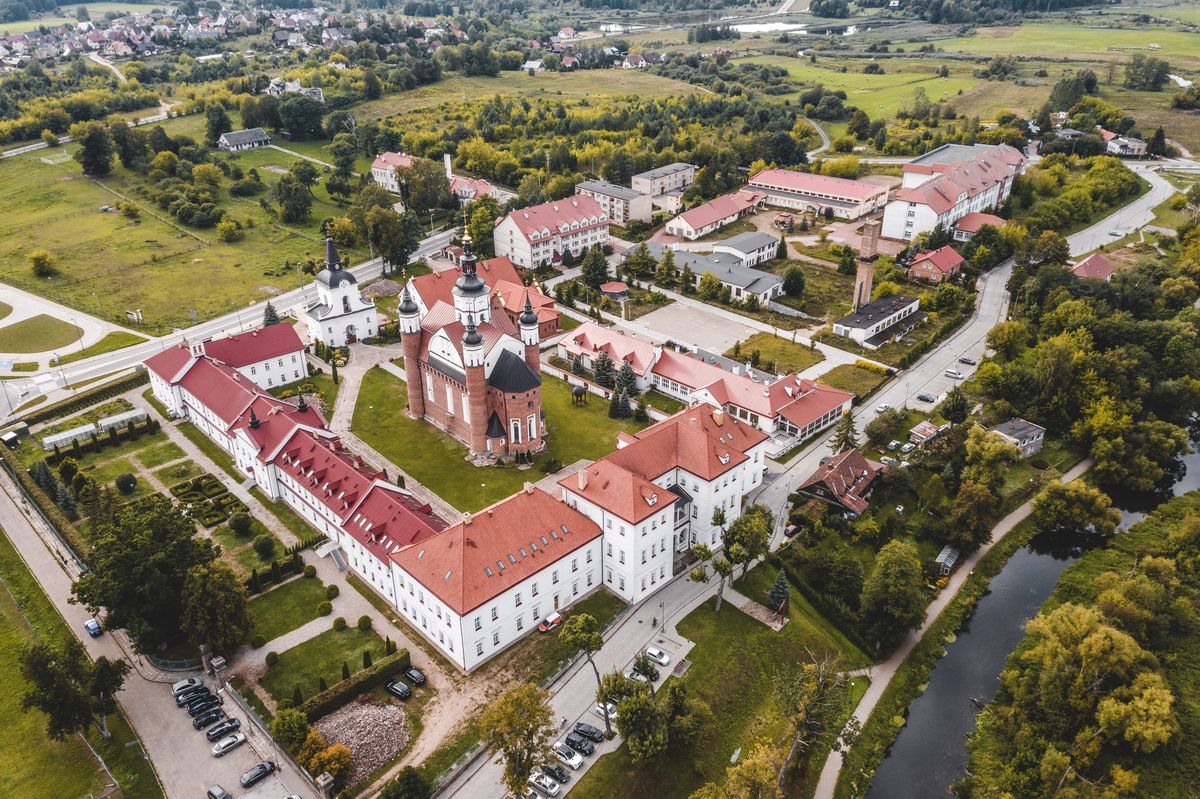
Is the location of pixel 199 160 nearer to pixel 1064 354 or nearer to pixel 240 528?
pixel 240 528

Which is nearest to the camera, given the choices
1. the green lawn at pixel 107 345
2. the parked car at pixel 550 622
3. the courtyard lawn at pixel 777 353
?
the parked car at pixel 550 622

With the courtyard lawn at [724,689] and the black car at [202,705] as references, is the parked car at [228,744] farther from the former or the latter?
the courtyard lawn at [724,689]

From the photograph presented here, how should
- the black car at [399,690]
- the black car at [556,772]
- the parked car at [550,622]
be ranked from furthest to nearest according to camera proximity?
the parked car at [550,622]
the black car at [399,690]
the black car at [556,772]

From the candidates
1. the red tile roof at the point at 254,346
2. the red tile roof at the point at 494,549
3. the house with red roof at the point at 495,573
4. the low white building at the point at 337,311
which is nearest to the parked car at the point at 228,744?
the house with red roof at the point at 495,573

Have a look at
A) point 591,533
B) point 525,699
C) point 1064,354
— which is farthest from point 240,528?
point 1064,354

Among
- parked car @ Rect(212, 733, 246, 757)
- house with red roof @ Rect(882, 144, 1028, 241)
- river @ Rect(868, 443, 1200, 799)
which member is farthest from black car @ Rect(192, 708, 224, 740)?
house with red roof @ Rect(882, 144, 1028, 241)

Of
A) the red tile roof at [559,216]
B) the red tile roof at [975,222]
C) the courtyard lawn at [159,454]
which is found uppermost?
the red tile roof at [559,216]

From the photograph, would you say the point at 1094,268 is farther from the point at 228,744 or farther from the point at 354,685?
the point at 228,744

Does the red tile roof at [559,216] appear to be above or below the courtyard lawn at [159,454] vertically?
above
